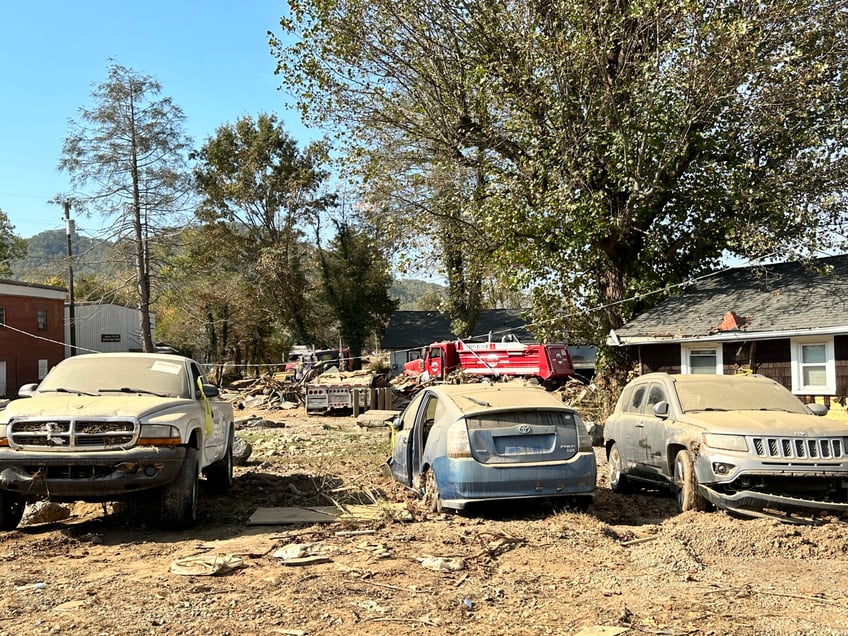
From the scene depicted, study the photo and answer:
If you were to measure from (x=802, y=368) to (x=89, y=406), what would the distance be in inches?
551

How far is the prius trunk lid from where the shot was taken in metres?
7.82

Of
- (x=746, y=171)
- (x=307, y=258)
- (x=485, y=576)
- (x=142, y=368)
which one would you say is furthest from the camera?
(x=307, y=258)

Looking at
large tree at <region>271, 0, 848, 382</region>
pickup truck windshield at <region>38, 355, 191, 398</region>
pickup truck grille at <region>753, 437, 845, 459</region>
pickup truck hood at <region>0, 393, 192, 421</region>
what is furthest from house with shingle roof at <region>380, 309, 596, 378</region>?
pickup truck grille at <region>753, 437, 845, 459</region>

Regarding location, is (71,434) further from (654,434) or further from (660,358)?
(660,358)

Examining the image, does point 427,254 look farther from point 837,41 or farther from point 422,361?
point 837,41

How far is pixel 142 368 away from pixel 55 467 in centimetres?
192

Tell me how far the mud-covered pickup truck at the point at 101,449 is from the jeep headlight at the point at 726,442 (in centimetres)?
547

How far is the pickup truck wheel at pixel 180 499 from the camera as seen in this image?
24.9 feet

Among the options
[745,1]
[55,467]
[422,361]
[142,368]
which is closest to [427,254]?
[422,361]

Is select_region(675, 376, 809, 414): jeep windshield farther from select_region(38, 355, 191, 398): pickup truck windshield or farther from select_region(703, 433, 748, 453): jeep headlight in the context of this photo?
select_region(38, 355, 191, 398): pickup truck windshield

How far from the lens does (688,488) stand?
8.44m

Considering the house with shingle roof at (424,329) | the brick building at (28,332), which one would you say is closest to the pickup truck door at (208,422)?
the brick building at (28,332)

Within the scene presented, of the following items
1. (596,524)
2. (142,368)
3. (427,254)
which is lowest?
(596,524)

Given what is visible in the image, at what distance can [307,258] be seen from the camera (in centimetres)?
5469
